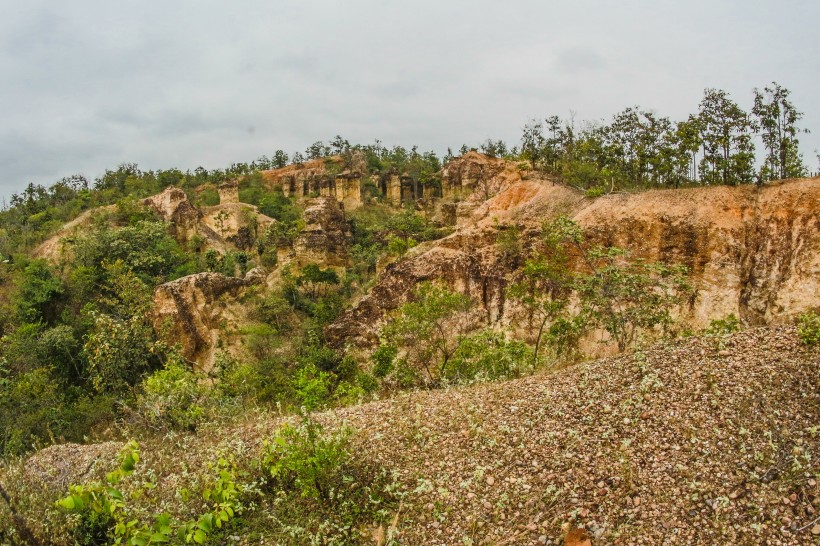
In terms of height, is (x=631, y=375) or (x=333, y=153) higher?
(x=333, y=153)

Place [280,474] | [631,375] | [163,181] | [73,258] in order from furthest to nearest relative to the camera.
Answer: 1. [163,181]
2. [73,258]
3. [631,375]
4. [280,474]

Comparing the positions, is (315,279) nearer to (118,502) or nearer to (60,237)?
(60,237)

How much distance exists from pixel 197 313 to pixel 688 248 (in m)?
22.4

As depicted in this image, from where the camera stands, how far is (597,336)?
19938mm

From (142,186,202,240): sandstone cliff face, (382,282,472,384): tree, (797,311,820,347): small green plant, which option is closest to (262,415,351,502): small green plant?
(797,311,820,347): small green plant

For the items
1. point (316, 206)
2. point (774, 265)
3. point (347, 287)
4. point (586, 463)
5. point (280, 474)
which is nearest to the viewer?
point (586, 463)

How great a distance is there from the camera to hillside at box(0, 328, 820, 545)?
6320mm

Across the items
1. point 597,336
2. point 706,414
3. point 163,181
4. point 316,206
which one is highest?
point 163,181

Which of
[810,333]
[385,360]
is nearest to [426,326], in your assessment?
[385,360]

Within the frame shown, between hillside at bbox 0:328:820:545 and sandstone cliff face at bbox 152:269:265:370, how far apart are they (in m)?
17.5

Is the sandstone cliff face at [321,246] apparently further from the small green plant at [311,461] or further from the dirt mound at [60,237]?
the small green plant at [311,461]

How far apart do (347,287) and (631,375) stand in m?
29.8

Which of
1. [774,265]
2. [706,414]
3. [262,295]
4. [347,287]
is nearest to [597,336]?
[774,265]

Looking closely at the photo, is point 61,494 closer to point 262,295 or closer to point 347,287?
point 262,295
